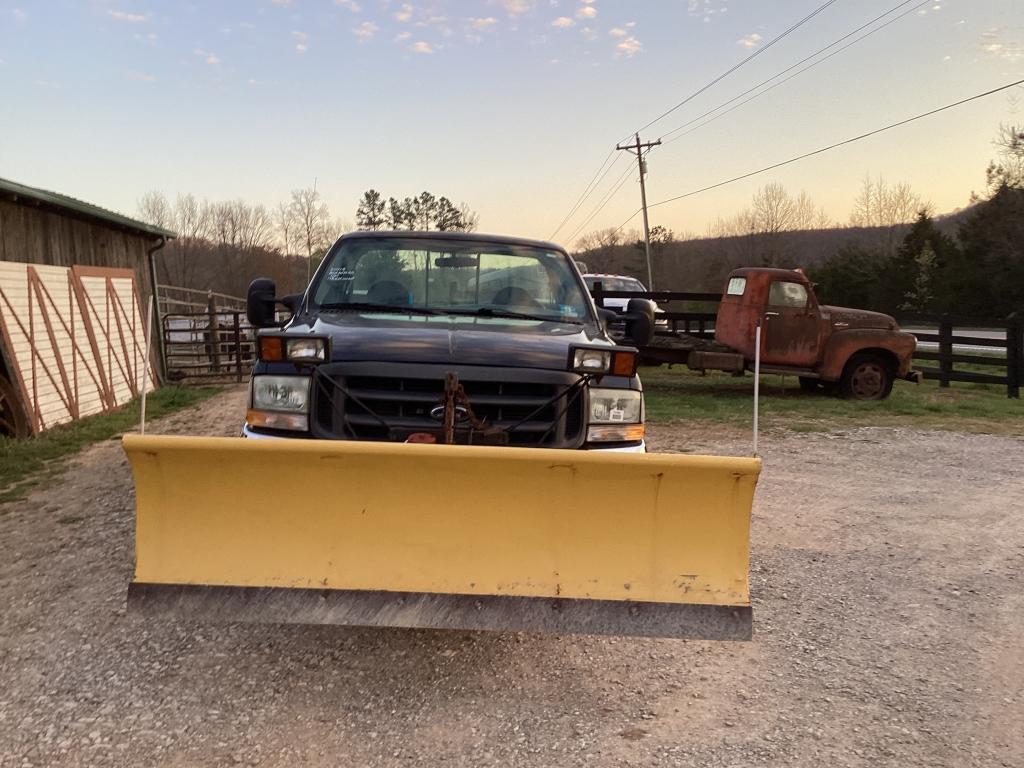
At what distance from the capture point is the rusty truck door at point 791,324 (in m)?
13.2

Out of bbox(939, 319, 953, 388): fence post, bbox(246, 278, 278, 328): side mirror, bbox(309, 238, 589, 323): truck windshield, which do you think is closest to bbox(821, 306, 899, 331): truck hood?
Answer: bbox(939, 319, 953, 388): fence post

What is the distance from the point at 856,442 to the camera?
9617 mm

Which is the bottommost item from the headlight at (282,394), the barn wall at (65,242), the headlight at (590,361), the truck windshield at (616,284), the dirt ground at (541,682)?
the dirt ground at (541,682)

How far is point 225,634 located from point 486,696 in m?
1.37

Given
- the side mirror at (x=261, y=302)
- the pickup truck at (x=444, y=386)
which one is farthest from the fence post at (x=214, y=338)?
the pickup truck at (x=444, y=386)

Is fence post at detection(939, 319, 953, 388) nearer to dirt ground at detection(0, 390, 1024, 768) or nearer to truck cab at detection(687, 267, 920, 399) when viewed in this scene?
truck cab at detection(687, 267, 920, 399)

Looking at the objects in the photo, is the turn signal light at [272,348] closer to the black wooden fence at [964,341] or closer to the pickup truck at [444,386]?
the pickup truck at [444,386]

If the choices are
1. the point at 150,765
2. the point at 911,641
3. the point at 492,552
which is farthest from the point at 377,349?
the point at 911,641

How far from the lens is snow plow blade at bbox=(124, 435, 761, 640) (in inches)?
117

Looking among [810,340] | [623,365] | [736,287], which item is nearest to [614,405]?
[623,365]

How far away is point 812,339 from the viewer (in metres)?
13.2

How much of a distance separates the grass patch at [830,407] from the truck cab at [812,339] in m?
0.44

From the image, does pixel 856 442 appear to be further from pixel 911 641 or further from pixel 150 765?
pixel 150 765

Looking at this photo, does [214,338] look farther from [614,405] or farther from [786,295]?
[614,405]
